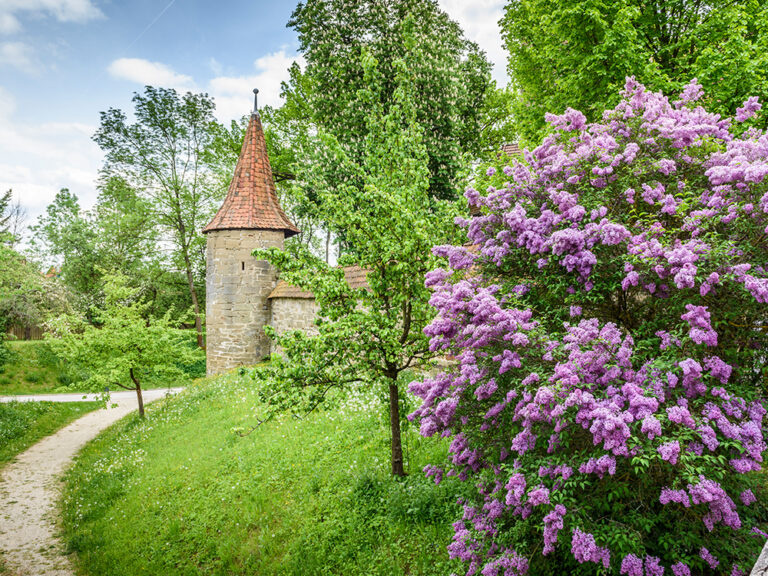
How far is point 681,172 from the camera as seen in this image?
3943 mm

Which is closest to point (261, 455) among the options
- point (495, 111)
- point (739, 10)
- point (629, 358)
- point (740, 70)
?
point (629, 358)

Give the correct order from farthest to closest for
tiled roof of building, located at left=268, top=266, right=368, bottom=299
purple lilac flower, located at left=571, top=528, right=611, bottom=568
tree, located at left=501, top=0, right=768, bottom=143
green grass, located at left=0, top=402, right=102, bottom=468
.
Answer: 1. tiled roof of building, located at left=268, top=266, right=368, bottom=299
2. green grass, located at left=0, top=402, right=102, bottom=468
3. tree, located at left=501, top=0, right=768, bottom=143
4. purple lilac flower, located at left=571, top=528, right=611, bottom=568

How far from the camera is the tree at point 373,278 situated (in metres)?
5.61

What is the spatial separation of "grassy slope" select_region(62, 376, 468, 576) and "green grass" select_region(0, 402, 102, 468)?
3301 millimetres

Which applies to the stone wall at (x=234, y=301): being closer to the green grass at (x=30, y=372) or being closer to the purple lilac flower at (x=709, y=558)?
the green grass at (x=30, y=372)

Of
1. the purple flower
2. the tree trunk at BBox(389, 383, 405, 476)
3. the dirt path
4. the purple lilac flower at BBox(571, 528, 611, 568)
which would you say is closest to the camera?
the purple flower

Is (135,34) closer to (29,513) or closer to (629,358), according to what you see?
(29,513)

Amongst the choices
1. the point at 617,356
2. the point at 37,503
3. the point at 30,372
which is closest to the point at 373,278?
the point at 617,356

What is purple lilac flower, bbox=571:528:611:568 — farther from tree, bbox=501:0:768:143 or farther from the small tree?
the small tree

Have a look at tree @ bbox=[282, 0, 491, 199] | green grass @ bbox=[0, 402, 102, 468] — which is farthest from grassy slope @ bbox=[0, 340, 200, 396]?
tree @ bbox=[282, 0, 491, 199]

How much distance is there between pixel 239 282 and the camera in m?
17.5

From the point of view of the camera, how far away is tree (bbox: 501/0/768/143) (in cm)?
785

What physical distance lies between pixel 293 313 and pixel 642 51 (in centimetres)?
1284

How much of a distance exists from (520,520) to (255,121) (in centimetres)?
1849
